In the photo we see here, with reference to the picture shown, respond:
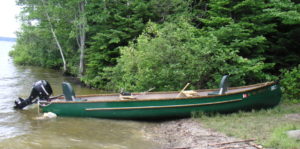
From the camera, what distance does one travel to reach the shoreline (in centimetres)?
614

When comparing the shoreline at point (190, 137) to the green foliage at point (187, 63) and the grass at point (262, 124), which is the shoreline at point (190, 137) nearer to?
the grass at point (262, 124)

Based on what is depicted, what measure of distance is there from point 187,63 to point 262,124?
4.78 m

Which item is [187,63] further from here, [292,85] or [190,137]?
[190,137]

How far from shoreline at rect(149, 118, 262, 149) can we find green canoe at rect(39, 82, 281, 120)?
508mm

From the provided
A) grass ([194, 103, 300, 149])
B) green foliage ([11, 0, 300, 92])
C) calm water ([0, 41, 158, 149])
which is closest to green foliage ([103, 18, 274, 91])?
green foliage ([11, 0, 300, 92])

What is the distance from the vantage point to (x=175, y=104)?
29.7ft

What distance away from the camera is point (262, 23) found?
12141mm

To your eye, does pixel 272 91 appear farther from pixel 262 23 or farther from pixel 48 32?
pixel 48 32

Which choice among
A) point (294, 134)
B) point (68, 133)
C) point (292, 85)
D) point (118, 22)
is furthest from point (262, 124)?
point (118, 22)

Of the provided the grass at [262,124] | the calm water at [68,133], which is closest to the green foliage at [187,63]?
the grass at [262,124]

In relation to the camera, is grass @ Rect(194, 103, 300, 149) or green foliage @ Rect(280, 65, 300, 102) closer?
grass @ Rect(194, 103, 300, 149)

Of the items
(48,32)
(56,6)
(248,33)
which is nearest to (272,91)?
(248,33)

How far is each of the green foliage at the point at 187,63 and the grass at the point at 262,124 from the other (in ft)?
7.04

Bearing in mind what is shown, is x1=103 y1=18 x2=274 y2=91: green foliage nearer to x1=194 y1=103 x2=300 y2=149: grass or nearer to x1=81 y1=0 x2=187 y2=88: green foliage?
x1=194 y1=103 x2=300 y2=149: grass
